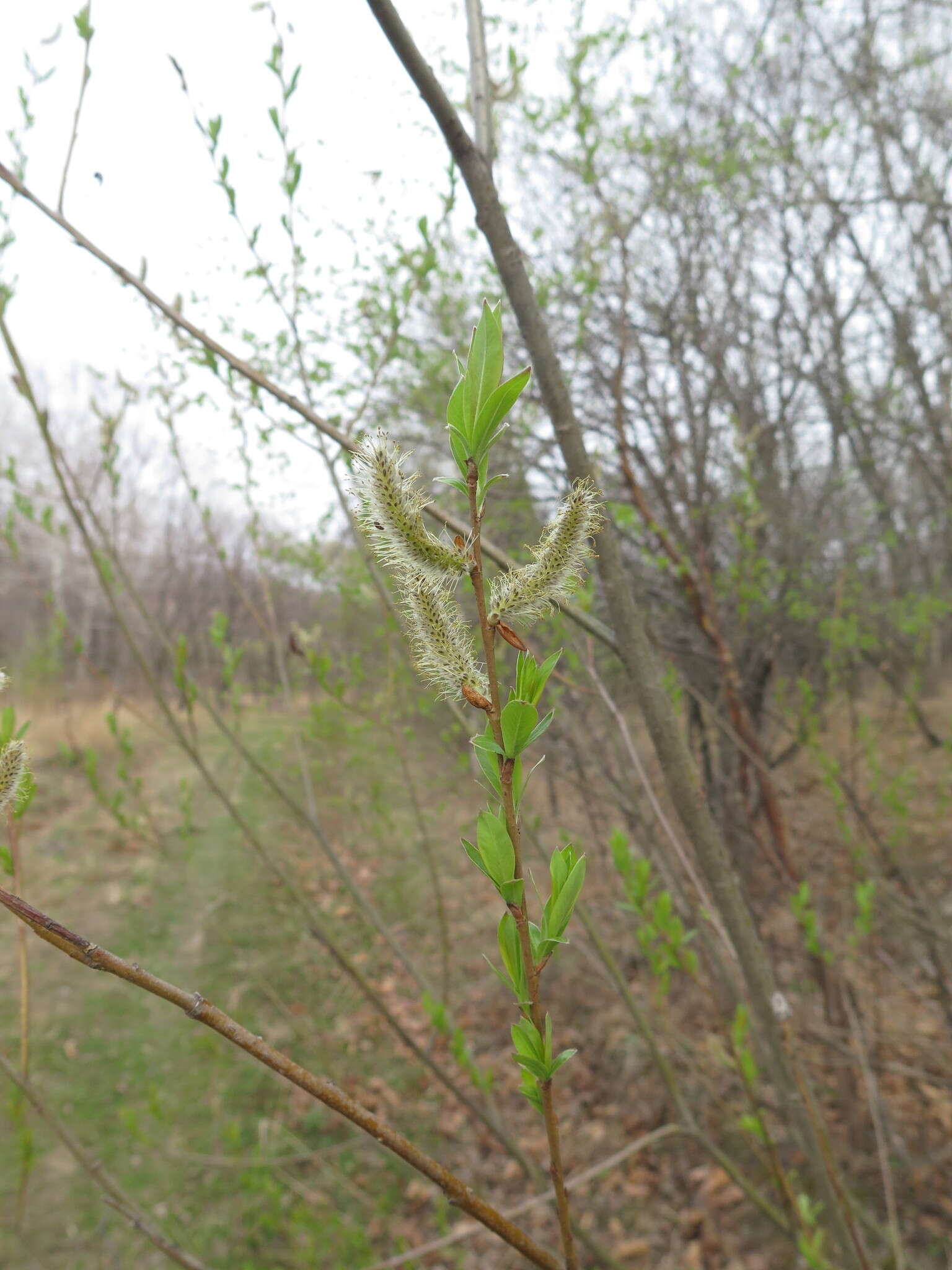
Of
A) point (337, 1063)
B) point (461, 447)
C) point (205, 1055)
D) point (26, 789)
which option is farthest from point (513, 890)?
point (205, 1055)

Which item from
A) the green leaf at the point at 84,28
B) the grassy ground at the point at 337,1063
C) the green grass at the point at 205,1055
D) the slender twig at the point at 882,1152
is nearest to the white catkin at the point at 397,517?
the green leaf at the point at 84,28

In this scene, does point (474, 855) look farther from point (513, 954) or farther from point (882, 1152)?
point (882, 1152)

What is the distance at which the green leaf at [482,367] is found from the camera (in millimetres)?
500

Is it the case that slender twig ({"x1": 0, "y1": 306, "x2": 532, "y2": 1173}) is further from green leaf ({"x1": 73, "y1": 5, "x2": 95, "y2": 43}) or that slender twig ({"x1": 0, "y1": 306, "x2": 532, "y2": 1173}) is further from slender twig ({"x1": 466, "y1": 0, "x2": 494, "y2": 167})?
slender twig ({"x1": 466, "y1": 0, "x2": 494, "y2": 167})

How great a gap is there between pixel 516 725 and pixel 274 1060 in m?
0.30

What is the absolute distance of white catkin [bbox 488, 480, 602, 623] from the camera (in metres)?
0.57

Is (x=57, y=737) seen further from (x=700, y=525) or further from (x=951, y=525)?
(x=951, y=525)

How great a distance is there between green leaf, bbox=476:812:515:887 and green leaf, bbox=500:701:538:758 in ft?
0.18

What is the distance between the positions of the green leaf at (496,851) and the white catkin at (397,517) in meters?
0.18

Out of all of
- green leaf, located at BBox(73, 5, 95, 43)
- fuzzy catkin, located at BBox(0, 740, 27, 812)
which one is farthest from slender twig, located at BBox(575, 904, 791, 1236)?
green leaf, located at BBox(73, 5, 95, 43)

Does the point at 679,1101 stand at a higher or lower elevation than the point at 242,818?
lower

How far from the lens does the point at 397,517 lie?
549mm

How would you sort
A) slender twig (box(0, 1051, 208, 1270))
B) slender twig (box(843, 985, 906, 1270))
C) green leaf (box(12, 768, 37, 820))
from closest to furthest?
1. green leaf (box(12, 768, 37, 820))
2. slender twig (box(0, 1051, 208, 1270))
3. slender twig (box(843, 985, 906, 1270))

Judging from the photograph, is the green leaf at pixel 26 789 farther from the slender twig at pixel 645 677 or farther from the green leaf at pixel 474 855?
the slender twig at pixel 645 677
